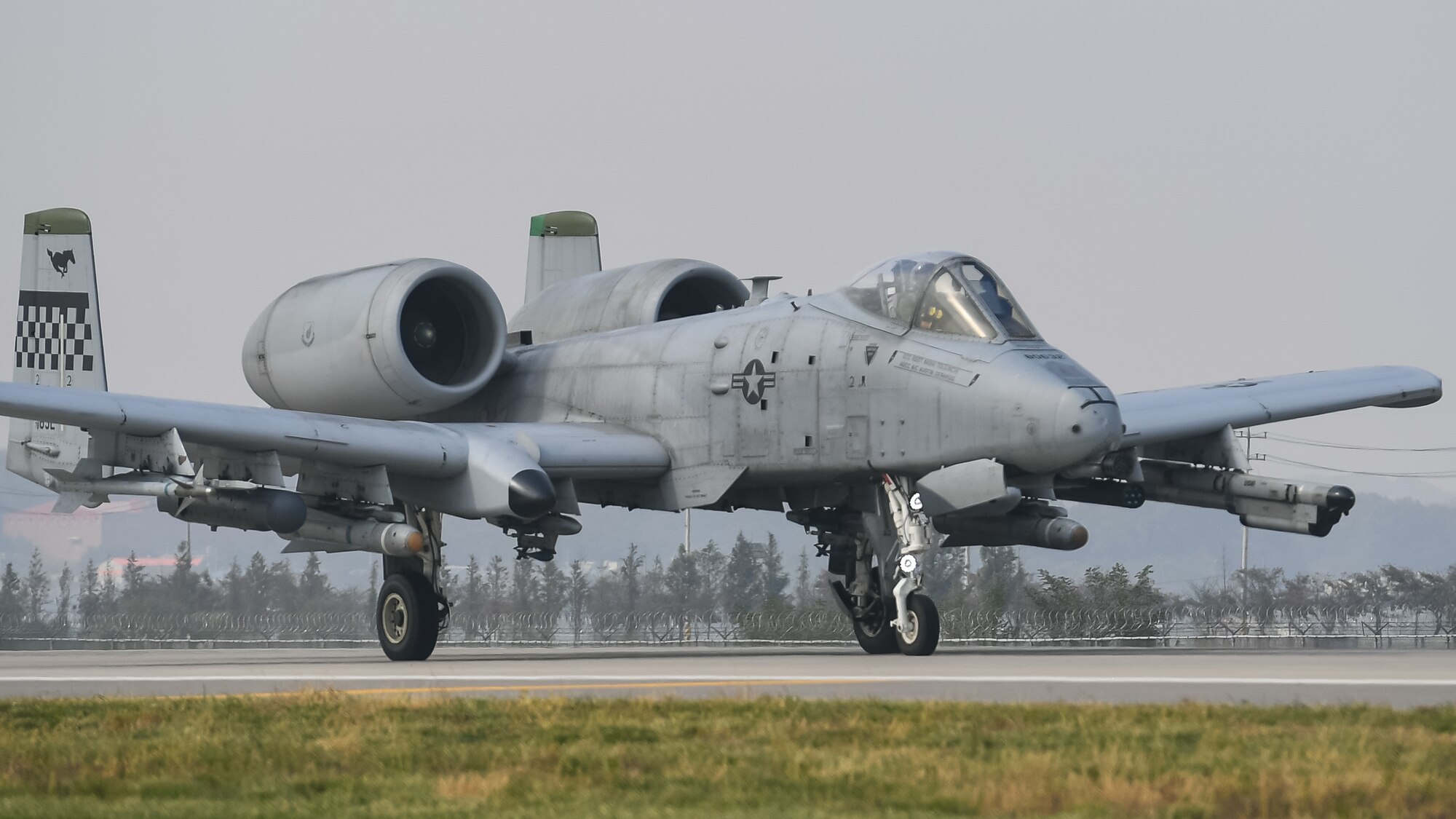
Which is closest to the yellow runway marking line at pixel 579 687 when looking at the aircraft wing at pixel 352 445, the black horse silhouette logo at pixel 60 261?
the aircraft wing at pixel 352 445

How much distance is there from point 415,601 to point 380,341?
312cm

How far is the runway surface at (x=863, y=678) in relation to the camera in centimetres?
1138

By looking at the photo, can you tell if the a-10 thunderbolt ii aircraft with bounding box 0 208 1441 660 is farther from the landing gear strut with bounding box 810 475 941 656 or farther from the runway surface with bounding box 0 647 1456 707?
the runway surface with bounding box 0 647 1456 707

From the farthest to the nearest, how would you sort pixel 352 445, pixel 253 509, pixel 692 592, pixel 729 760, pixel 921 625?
pixel 692 592
pixel 352 445
pixel 253 509
pixel 921 625
pixel 729 760

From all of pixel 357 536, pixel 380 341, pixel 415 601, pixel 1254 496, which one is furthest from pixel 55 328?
pixel 1254 496

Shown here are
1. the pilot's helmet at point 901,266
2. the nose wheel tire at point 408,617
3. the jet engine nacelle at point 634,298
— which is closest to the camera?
the pilot's helmet at point 901,266

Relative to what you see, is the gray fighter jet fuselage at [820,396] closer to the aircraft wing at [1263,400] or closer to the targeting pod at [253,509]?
the aircraft wing at [1263,400]

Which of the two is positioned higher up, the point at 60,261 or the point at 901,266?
the point at 60,261

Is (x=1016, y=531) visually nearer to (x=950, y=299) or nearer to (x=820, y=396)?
(x=820, y=396)

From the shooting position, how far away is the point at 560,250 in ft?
89.0

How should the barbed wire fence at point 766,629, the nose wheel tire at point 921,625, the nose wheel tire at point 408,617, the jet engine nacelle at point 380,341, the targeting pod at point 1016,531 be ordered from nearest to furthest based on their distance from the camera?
the nose wheel tire at point 921,625 < the targeting pod at point 1016,531 < the nose wheel tire at point 408,617 < the jet engine nacelle at point 380,341 < the barbed wire fence at point 766,629

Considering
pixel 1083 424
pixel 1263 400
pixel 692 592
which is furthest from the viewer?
pixel 692 592

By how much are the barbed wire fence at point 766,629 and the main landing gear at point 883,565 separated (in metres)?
9.44

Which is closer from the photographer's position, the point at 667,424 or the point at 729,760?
the point at 729,760
